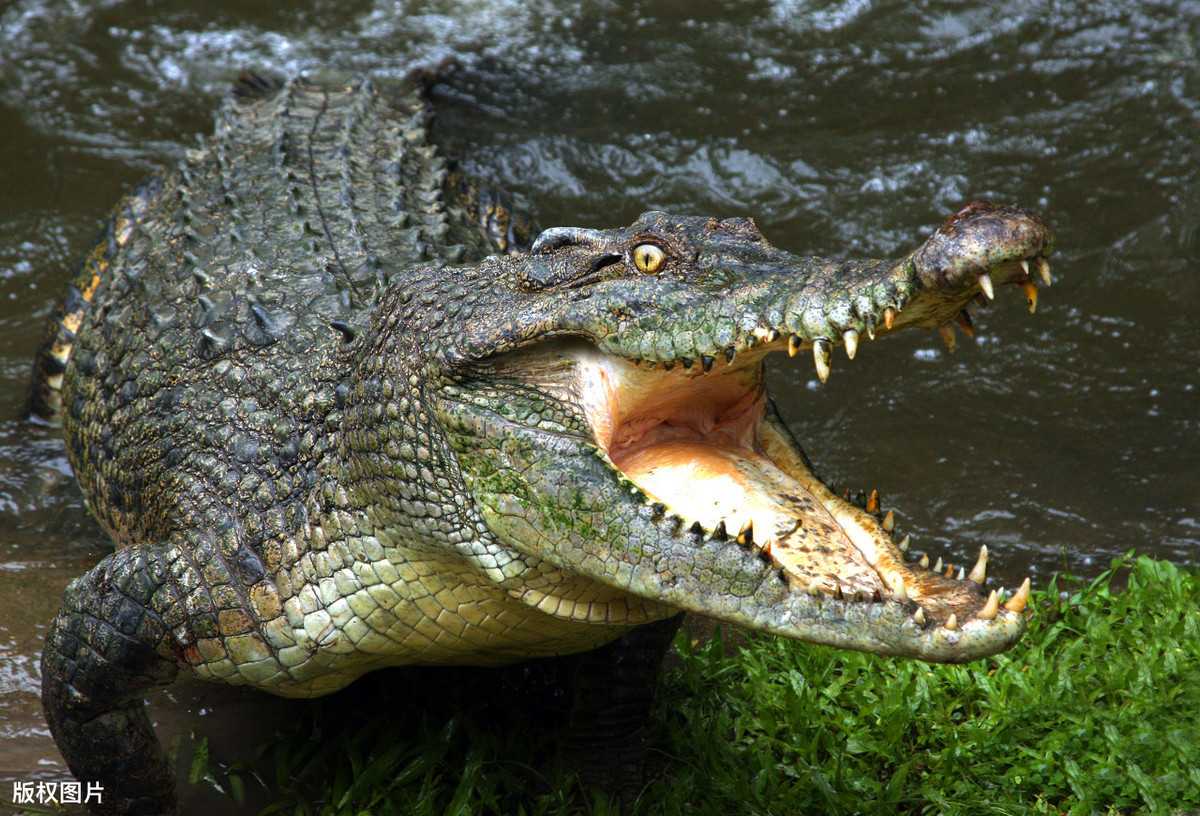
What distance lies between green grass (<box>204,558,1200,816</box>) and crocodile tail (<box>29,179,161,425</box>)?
2.37 m

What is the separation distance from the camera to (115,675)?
2889 millimetres

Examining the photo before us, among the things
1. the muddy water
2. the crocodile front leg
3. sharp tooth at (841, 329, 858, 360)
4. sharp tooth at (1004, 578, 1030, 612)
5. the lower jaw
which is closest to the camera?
sharp tooth at (1004, 578, 1030, 612)

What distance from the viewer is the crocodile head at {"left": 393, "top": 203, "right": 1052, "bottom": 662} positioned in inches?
80.7

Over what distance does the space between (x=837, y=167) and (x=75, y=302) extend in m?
4.19

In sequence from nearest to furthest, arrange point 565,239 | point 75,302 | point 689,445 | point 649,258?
1. point 649,258
2. point 565,239
3. point 689,445
4. point 75,302

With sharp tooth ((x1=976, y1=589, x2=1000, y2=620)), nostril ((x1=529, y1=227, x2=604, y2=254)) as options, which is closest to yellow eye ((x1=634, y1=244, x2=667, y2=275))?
nostril ((x1=529, y1=227, x2=604, y2=254))

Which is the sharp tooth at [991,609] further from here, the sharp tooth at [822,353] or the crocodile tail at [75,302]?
the crocodile tail at [75,302]

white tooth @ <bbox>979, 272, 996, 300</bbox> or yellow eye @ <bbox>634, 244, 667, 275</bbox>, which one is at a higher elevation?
yellow eye @ <bbox>634, 244, 667, 275</bbox>

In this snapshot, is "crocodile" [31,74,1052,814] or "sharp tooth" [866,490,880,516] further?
"sharp tooth" [866,490,880,516]

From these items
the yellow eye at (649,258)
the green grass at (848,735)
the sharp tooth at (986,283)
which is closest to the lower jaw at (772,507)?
the yellow eye at (649,258)

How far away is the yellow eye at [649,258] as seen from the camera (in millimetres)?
2404

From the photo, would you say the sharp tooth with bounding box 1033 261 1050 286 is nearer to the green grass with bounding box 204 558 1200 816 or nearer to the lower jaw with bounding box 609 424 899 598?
the lower jaw with bounding box 609 424 899 598

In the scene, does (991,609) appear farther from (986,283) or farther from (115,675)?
(115,675)

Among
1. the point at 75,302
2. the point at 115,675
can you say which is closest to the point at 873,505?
the point at 115,675
